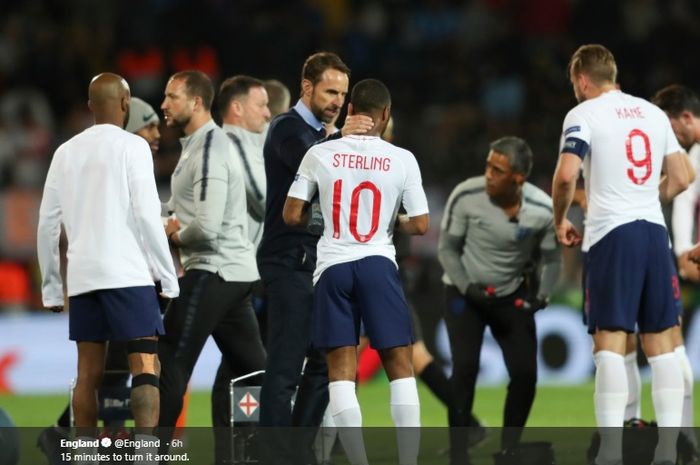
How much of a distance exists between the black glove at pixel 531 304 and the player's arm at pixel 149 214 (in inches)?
102

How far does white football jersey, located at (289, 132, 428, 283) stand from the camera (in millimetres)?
7074

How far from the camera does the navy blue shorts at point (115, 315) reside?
22.8ft

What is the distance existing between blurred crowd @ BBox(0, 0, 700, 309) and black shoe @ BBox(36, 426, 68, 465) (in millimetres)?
7241

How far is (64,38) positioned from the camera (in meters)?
17.4

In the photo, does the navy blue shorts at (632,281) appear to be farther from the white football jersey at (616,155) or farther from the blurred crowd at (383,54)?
the blurred crowd at (383,54)

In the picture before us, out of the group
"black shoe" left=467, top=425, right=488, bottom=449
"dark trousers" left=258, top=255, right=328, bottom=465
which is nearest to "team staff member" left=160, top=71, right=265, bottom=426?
"dark trousers" left=258, top=255, right=328, bottom=465

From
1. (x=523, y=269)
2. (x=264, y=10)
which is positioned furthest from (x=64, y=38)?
(x=523, y=269)

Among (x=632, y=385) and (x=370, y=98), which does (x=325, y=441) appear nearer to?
(x=370, y=98)

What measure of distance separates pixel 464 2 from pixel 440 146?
9.63 ft

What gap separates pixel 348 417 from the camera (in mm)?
7047

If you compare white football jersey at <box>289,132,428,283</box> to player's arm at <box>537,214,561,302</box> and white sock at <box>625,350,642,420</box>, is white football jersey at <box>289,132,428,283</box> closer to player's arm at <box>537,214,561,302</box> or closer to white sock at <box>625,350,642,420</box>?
player's arm at <box>537,214,561,302</box>

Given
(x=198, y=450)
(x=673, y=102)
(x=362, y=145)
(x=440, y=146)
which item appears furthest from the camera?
(x=440, y=146)

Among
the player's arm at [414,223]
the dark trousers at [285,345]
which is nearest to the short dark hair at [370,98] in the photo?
the player's arm at [414,223]

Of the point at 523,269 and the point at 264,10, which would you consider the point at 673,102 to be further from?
the point at 264,10
